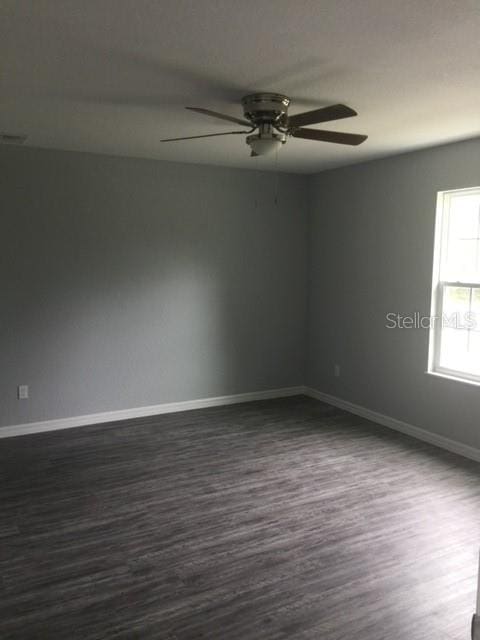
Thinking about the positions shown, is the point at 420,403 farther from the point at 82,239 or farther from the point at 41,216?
the point at 41,216

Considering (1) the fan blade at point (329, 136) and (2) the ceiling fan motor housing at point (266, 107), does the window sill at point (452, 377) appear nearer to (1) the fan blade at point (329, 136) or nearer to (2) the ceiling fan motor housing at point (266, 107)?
(1) the fan blade at point (329, 136)

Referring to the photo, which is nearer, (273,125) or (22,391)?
(273,125)

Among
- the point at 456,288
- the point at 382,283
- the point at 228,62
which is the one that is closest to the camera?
the point at 228,62

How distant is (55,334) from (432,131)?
139 inches

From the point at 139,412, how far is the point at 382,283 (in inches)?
105

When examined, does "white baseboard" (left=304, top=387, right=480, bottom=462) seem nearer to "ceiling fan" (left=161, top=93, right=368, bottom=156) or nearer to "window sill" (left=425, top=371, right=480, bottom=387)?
"window sill" (left=425, top=371, right=480, bottom=387)

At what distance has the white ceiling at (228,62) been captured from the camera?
193cm

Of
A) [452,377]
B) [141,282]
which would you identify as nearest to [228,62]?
[141,282]

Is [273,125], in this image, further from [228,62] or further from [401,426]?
[401,426]

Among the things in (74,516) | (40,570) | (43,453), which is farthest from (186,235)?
(40,570)

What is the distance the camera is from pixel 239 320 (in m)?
5.63

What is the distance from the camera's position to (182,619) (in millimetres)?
2309

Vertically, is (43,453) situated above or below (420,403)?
below

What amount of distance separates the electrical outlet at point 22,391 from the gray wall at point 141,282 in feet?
0.13
